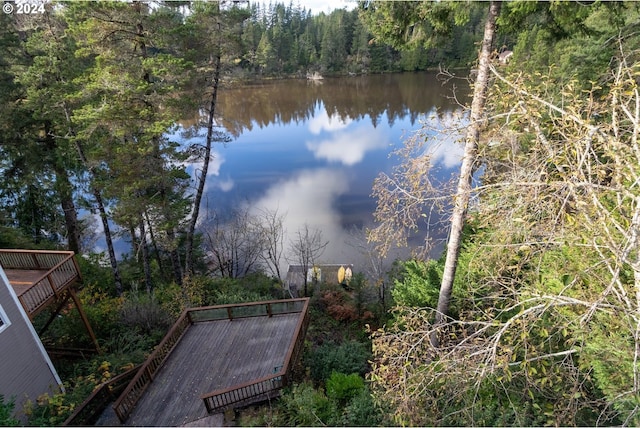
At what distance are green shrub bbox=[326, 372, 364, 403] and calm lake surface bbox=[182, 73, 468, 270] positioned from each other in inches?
200

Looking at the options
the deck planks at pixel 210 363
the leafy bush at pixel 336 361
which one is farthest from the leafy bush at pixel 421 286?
the deck planks at pixel 210 363

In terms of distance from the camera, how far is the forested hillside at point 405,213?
3.68m

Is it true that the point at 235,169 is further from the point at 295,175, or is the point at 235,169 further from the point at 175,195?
the point at 175,195

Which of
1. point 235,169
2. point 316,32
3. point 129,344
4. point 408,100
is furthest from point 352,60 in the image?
point 129,344

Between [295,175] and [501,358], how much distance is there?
73.4 feet

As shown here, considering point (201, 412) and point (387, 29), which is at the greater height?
point (387, 29)

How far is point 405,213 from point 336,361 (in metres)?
4.78

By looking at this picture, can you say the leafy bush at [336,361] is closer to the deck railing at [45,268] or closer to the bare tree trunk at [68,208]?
the deck railing at [45,268]

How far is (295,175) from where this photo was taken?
2527 centimetres

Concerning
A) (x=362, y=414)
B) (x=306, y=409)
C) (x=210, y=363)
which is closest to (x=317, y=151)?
(x=210, y=363)

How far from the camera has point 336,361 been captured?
8609mm

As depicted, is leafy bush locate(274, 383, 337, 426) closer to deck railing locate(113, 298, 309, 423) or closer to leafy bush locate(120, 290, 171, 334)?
deck railing locate(113, 298, 309, 423)

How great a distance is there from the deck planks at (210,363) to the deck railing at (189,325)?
0.13 metres

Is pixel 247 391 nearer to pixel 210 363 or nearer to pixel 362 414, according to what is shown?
pixel 210 363
